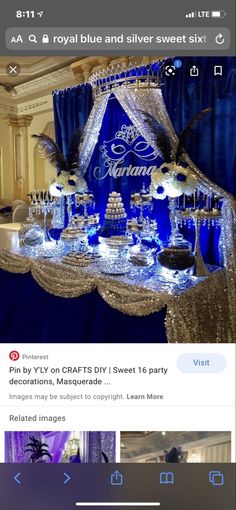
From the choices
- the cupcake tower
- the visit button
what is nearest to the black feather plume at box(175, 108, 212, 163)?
the cupcake tower

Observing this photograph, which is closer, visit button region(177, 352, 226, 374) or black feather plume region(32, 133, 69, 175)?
visit button region(177, 352, 226, 374)

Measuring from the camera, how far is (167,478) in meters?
0.57

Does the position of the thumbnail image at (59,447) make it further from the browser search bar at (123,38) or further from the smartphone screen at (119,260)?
the browser search bar at (123,38)

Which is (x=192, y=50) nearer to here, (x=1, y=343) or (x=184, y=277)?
(x=1, y=343)

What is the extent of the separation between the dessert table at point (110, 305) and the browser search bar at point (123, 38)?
49 cm

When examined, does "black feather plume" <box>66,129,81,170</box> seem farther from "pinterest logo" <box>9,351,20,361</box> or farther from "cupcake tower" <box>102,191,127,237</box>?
"pinterest logo" <box>9,351,20,361</box>

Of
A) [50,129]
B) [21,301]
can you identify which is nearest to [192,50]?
[21,301]

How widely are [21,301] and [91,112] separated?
3.00ft

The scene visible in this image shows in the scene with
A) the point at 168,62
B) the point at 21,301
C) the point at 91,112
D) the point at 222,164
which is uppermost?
the point at 91,112

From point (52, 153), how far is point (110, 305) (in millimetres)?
735

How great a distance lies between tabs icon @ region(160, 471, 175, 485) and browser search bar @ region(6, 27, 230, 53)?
599 millimetres

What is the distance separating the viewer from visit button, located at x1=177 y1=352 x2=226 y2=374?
0.59 meters
